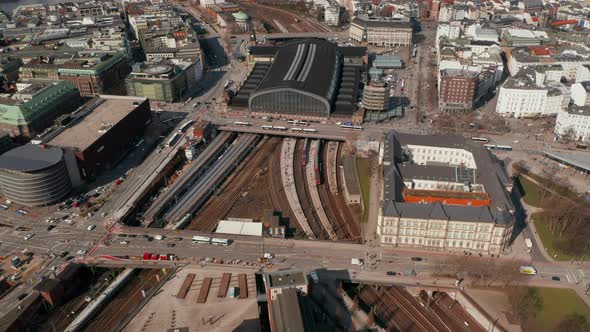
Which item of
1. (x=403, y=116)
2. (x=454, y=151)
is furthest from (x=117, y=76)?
(x=454, y=151)

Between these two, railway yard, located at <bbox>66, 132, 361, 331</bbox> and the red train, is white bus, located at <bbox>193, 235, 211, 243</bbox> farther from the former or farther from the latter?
the red train

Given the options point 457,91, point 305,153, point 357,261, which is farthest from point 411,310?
point 457,91

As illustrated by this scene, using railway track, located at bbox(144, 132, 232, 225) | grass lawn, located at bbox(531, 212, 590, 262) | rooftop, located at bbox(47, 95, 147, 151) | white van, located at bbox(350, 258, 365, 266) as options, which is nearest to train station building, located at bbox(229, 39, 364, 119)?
railway track, located at bbox(144, 132, 232, 225)

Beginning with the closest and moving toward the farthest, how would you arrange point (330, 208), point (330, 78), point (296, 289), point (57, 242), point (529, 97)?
point (296, 289), point (57, 242), point (330, 208), point (529, 97), point (330, 78)

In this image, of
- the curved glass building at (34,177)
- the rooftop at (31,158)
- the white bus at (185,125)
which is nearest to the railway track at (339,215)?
the white bus at (185,125)

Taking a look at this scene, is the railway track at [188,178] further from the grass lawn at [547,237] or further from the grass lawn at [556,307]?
the grass lawn at [547,237]

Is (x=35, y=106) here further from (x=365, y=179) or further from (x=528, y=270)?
(x=528, y=270)

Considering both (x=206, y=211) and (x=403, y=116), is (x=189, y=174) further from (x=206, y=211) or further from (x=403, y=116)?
(x=403, y=116)
